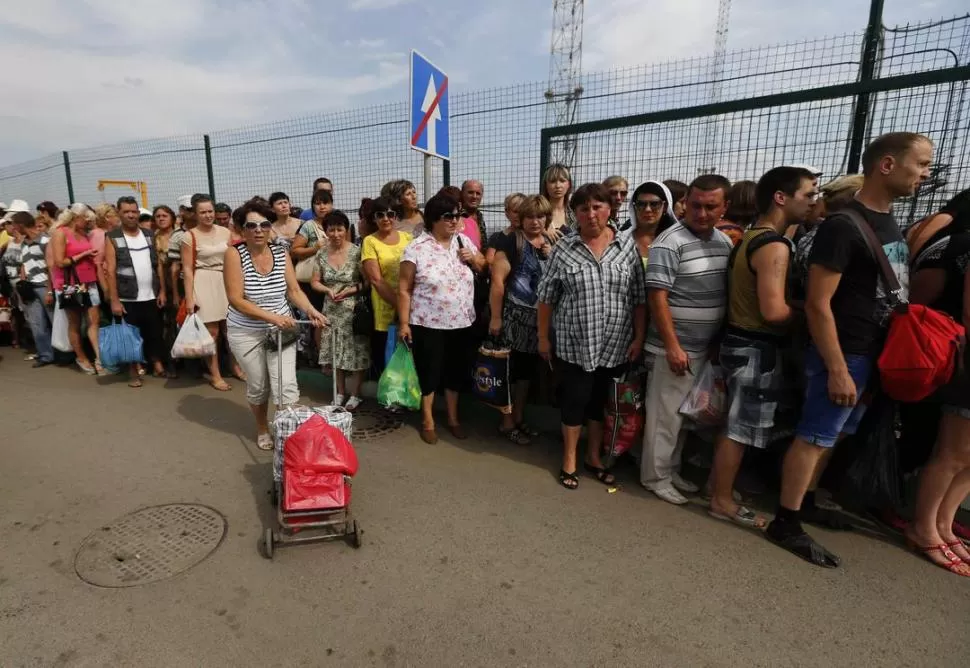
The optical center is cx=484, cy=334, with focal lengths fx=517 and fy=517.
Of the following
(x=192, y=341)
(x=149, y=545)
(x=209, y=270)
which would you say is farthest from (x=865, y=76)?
(x=209, y=270)

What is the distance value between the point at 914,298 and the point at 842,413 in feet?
2.30

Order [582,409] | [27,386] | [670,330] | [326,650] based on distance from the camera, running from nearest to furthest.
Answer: [326,650] → [670,330] → [582,409] → [27,386]

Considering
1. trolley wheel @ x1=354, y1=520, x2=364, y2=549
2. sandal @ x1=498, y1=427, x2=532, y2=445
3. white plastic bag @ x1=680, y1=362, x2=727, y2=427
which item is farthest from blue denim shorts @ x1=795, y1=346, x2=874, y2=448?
trolley wheel @ x1=354, y1=520, x2=364, y2=549

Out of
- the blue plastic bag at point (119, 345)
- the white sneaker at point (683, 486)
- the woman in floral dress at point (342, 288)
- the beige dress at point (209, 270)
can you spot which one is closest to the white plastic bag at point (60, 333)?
the blue plastic bag at point (119, 345)

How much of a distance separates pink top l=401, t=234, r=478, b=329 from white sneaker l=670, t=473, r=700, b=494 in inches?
70.2

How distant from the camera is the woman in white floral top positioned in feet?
12.3

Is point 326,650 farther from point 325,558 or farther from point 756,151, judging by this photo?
point 756,151

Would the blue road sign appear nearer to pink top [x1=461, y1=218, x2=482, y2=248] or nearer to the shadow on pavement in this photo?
pink top [x1=461, y1=218, x2=482, y2=248]

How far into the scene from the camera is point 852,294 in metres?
2.42

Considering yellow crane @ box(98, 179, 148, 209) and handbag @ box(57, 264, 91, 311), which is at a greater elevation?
yellow crane @ box(98, 179, 148, 209)

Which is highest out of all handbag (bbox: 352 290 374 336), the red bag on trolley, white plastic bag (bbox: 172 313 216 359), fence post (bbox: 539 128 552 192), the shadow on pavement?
fence post (bbox: 539 128 552 192)

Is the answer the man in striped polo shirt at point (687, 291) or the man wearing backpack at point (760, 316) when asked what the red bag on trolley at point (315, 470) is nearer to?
the man in striped polo shirt at point (687, 291)

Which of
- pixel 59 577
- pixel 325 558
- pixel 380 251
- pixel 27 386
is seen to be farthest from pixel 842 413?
pixel 27 386

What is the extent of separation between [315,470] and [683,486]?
229 cm
